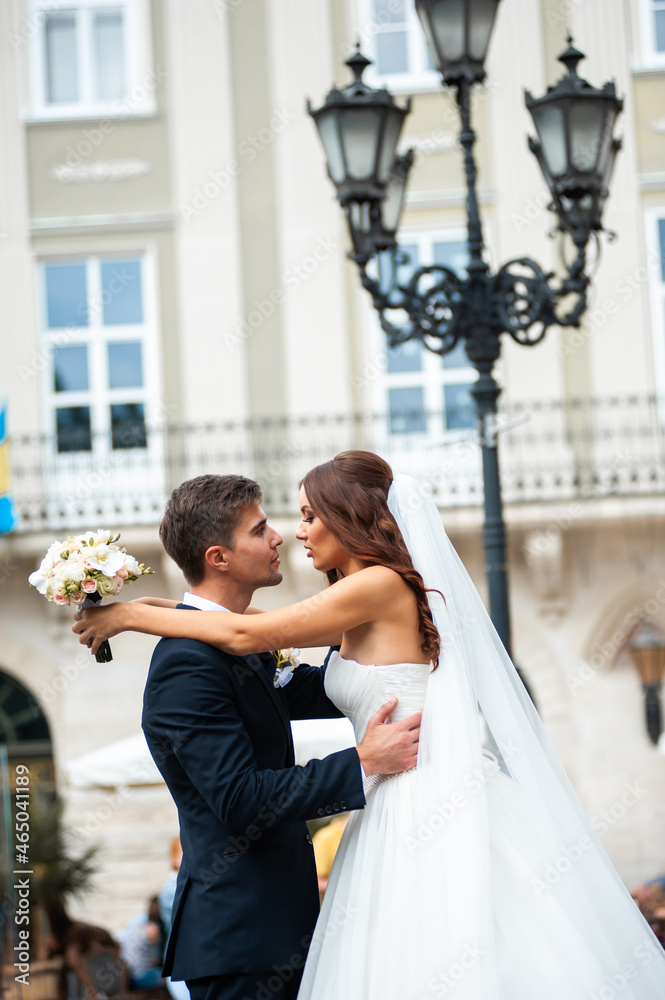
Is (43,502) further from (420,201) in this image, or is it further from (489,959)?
(489,959)

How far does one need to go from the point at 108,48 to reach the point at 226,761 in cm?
1303

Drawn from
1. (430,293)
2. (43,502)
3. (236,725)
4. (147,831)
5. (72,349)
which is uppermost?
(72,349)

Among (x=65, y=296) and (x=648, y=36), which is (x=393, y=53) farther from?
(x=65, y=296)

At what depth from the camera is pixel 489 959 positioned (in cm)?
280

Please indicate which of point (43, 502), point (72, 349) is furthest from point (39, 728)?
point (72, 349)

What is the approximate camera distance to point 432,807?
299 centimetres

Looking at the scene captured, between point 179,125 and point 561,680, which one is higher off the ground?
point 179,125

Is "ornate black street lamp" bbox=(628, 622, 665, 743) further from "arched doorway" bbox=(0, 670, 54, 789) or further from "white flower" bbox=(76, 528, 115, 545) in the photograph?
"white flower" bbox=(76, 528, 115, 545)

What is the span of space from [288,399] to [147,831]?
4.89 metres

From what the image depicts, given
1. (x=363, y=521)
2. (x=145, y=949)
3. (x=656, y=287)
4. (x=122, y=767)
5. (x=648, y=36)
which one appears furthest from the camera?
(x=648, y=36)

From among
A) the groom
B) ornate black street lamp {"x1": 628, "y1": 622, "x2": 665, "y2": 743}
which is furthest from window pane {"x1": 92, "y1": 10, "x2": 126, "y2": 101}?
the groom

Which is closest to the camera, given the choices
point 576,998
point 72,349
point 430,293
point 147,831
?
point 576,998

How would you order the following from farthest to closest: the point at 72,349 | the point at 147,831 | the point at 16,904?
the point at 72,349
the point at 147,831
the point at 16,904

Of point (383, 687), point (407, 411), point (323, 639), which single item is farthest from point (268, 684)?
point (407, 411)
